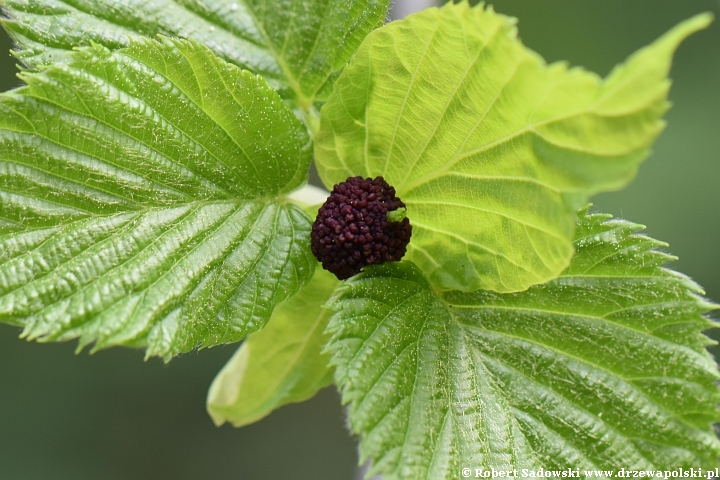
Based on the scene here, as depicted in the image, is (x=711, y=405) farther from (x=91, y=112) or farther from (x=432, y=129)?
(x=91, y=112)

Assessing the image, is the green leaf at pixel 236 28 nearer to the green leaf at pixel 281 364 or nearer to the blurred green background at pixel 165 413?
the green leaf at pixel 281 364

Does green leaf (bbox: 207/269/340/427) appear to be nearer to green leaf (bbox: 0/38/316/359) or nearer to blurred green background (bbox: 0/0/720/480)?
green leaf (bbox: 0/38/316/359)

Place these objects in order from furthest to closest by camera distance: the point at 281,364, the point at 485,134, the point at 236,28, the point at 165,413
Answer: the point at 165,413
the point at 281,364
the point at 236,28
the point at 485,134

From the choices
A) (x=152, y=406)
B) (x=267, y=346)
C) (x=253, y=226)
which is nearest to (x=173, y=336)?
(x=253, y=226)

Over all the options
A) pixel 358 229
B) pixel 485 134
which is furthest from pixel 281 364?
pixel 485 134

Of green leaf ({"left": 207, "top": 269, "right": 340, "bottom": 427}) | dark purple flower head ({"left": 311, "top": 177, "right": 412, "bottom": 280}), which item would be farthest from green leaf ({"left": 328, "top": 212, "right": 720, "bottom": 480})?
green leaf ({"left": 207, "top": 269, "right": 340, "bottom": 427})

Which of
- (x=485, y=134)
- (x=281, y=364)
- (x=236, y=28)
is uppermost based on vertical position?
(x=236, y=28)

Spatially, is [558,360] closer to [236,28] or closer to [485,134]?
[485,134]
